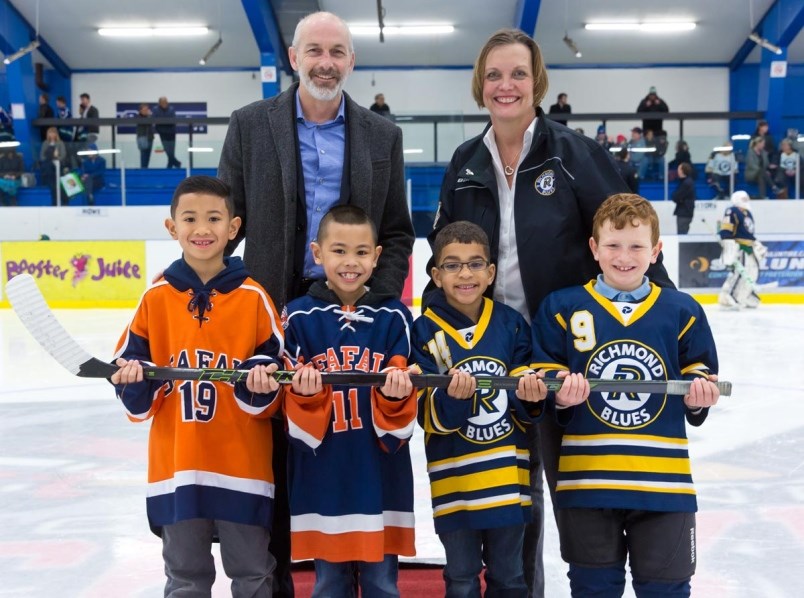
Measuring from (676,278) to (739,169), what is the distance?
2.37m

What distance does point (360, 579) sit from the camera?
6.07ft

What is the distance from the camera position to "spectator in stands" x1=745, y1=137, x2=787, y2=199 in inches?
453

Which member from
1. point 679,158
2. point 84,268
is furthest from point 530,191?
point 679,158

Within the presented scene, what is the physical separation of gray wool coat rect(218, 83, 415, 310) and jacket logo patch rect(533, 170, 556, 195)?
1.24 feet

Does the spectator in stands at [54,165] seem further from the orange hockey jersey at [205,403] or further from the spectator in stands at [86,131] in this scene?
the orange hockey jersey at [205,403]

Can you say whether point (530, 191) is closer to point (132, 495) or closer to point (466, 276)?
point (466, 276)

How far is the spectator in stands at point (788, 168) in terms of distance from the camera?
11305 millimetres

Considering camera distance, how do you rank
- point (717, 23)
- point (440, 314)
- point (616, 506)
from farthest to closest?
1. point (717, 23)
2. point (440, 314)
3. point (616, 506)

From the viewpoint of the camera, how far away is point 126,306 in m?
10.1

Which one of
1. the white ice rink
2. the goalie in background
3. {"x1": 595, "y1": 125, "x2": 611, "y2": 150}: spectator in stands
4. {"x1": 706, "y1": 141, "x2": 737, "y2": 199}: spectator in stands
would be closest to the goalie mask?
the goalie in background

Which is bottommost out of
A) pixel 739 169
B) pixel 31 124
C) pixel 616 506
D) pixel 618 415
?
pixel 616 506

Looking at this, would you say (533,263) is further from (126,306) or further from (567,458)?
(126,306)

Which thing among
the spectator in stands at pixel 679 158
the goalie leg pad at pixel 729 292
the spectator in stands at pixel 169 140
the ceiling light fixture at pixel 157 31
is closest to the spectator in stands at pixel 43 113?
the ceiling light fixture at pixel 157 31

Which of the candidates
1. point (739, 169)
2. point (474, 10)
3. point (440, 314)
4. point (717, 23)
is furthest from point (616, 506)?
point (717, 23)
